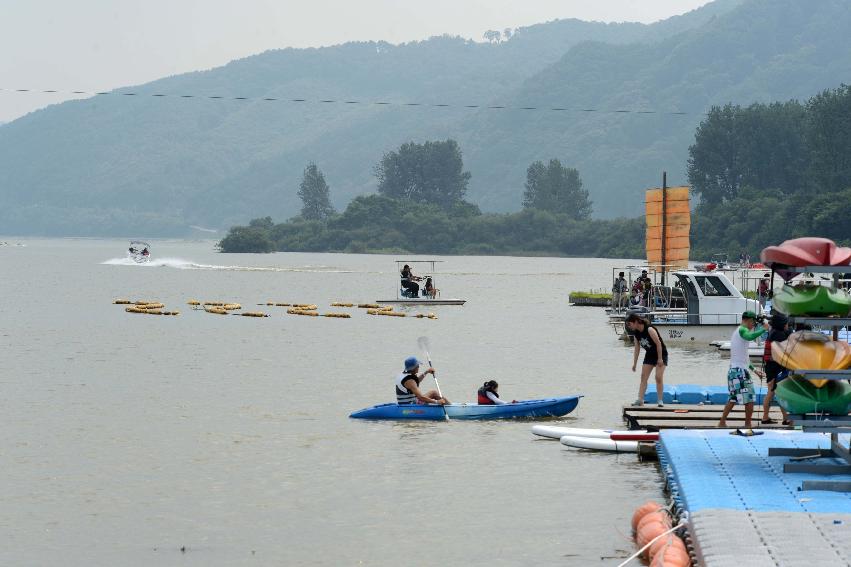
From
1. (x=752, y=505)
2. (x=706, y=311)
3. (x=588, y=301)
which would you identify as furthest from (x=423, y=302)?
(x=752, y=505)

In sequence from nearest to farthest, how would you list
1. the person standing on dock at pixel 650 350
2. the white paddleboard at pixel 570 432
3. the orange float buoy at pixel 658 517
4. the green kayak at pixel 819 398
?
the orange float buoy at pixel 658 517
the green kayak at pixel 819 398
the white paddleboard at pixel 570 432
the person standing on dock at pixel 650 350

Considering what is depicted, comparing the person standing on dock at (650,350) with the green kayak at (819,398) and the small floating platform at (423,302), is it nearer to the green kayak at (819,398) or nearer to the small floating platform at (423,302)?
the green kayak at (819,398)

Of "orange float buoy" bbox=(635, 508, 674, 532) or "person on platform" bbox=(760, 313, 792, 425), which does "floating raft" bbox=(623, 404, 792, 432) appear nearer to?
"person on platform" bbox=(760, 313, 792, 425)

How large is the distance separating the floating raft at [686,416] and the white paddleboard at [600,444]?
30.6 inches

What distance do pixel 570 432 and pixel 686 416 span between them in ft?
7.09

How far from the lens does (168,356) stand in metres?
45.7

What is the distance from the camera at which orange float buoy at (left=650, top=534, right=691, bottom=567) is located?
45.1 feet

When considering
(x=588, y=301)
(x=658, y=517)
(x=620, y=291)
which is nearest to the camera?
(x=658, y=517)

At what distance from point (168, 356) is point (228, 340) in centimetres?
754

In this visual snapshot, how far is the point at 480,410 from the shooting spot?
2638cm

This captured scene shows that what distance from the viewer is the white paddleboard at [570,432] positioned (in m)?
22.9

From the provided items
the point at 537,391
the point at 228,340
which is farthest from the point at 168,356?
the point at 537,391

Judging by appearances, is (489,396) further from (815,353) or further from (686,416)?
(815,353)

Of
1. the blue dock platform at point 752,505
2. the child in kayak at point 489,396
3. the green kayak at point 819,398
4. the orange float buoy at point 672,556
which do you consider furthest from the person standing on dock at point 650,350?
the orange float buoy at point 672,556
